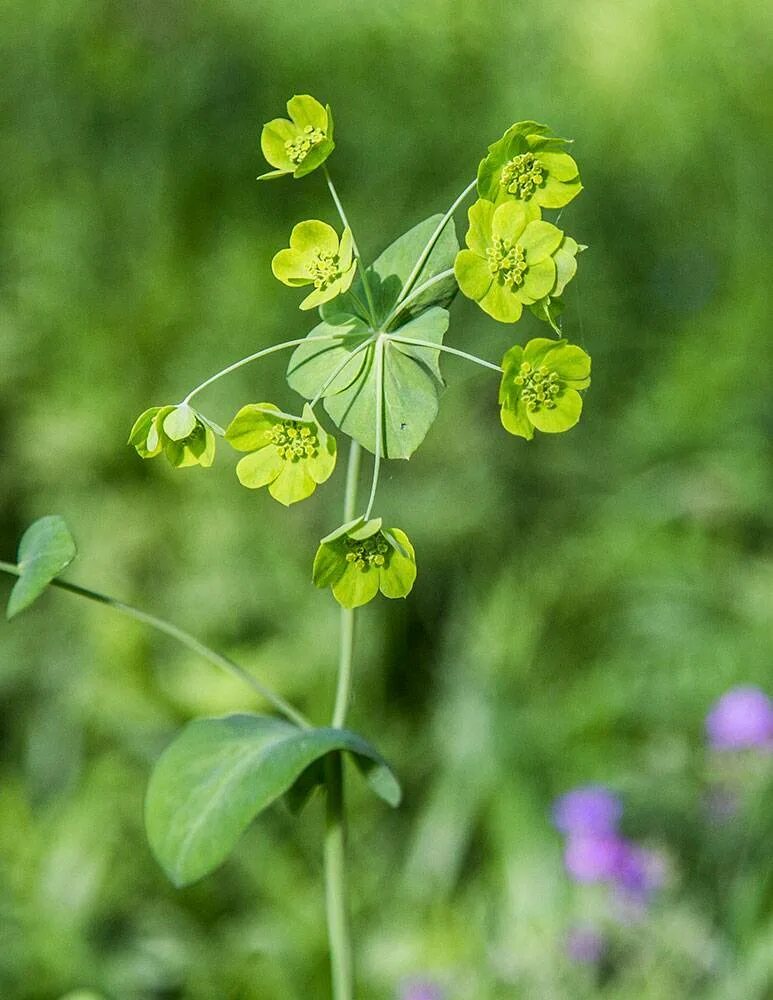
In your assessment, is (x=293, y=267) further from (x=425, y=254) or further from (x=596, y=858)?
(x=596, y=858)

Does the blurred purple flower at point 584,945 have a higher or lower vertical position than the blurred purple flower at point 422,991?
higher

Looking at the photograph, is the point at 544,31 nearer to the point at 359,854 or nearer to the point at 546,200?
the point at 359,854

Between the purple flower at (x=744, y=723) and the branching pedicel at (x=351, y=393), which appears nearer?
the branching pedicel at (x=351, y=393)

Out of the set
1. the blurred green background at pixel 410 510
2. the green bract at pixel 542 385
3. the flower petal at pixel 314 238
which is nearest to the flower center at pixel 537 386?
the green bract at pixel 542 385

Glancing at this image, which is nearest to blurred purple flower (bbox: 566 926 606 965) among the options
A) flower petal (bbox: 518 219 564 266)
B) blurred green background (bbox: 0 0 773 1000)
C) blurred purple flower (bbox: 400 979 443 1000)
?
blurred green background (bbox: 0 0 773 1000)

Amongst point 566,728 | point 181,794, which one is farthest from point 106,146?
point 181,794

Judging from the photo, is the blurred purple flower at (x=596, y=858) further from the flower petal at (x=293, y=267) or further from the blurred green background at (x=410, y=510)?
the flower petal at (x=293, y=267)
